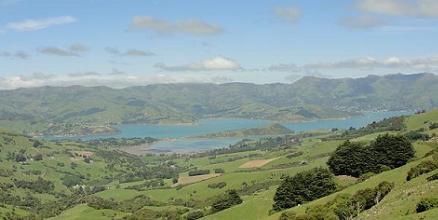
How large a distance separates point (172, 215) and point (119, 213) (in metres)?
35.3

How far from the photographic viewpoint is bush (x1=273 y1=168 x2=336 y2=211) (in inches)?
3615

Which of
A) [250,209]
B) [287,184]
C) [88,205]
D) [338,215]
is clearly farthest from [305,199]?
[88,205]

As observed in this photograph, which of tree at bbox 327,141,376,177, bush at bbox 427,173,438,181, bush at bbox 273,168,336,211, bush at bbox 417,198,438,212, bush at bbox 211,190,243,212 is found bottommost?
bush at bbox 211,190,243,212

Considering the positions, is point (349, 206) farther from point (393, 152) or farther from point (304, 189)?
point (393, 152)

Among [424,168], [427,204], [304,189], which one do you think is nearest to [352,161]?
[304,189]

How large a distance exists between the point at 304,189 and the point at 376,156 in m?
18.1

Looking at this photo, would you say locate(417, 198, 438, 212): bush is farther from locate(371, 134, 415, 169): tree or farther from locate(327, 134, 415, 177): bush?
locate(371, 134, 415, 169): tree

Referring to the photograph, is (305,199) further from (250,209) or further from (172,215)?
(172,215)

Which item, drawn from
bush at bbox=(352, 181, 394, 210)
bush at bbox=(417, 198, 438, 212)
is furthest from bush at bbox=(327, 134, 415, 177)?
bush at bbox=(417, 198, 438, 212)

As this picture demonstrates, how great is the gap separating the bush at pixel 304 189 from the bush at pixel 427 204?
163 ft

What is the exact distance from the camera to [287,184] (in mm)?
93688

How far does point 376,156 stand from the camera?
101312 mm

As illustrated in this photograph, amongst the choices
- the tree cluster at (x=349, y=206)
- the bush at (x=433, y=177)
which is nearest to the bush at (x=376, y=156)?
the tree cluster at (x=349, y=206)

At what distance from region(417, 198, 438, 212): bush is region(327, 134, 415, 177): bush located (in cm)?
5678
